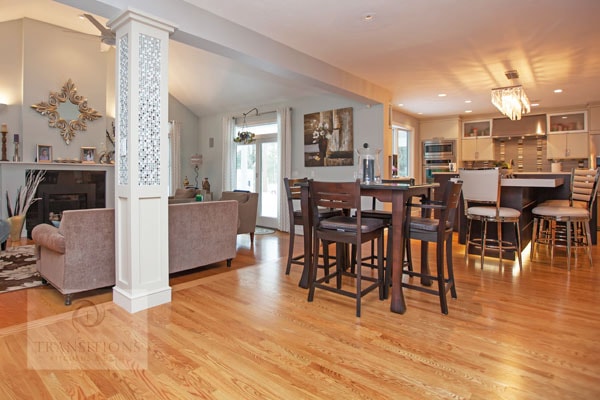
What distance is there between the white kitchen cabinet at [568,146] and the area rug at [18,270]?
8596 mm

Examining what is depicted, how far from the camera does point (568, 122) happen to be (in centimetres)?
704

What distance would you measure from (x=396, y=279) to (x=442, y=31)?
2.56 meters

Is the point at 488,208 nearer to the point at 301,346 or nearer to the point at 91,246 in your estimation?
the point at 301,346

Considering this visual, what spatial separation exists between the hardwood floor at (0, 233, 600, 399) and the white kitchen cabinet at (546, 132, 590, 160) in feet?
15.7

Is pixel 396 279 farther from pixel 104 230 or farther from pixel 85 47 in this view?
pixel 85 47

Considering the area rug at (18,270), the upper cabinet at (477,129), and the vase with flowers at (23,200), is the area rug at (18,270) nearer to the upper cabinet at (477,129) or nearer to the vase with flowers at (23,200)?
the vase with flowers at (23,200)

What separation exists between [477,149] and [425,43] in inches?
194

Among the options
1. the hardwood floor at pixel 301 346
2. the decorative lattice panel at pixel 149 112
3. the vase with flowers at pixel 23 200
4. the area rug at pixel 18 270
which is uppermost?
the decorative lattice panel at pixel 149 112

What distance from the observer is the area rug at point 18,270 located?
11.0 ft

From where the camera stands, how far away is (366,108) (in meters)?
5.96

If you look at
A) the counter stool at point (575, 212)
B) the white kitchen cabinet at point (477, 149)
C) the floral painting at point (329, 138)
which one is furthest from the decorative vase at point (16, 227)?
the white kitchen cabinet at point (477, 149)

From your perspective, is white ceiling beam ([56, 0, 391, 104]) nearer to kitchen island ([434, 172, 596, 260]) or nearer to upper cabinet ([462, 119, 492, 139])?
kitchen island ([434, 172, 596, 260])

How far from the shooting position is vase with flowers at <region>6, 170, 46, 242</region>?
17.4 feet

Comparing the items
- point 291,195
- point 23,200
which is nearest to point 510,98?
point 291,195
